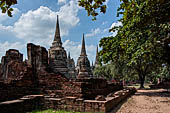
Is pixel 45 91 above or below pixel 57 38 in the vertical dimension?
below

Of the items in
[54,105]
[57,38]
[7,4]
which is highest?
[57,38]

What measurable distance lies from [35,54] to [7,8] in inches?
317

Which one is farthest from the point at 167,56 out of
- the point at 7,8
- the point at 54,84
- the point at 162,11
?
the point at 7,8

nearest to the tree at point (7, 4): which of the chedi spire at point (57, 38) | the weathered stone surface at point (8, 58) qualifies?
the weathered stone surface at point (8, 58)

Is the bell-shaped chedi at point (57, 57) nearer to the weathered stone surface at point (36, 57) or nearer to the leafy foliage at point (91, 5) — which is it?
the weathered stone surface at point (36, 57)

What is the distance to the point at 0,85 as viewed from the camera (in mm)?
7039

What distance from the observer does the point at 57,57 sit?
986 inches

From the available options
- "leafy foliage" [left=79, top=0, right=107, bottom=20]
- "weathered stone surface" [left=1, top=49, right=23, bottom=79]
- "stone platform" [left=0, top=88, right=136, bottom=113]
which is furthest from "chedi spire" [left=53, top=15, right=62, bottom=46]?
"leafy foliage" [left=79, top=0, right=107, bottom=20]

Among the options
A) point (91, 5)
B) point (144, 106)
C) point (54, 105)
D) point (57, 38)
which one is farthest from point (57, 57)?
point (91, 5)

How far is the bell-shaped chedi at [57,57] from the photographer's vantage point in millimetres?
22250

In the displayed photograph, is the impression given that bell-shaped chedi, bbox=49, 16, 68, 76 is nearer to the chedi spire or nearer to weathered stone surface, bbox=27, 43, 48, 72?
the chedi spire

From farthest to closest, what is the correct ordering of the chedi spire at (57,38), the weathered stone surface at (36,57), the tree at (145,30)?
the chedi spire at (57,38)
the weathered stone surface at (36,57)
the tree at (145,30)

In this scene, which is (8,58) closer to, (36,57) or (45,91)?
(36,57)

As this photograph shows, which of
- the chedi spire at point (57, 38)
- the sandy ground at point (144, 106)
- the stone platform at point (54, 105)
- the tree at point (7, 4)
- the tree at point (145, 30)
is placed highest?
the chedi spire at point (57, 38)
